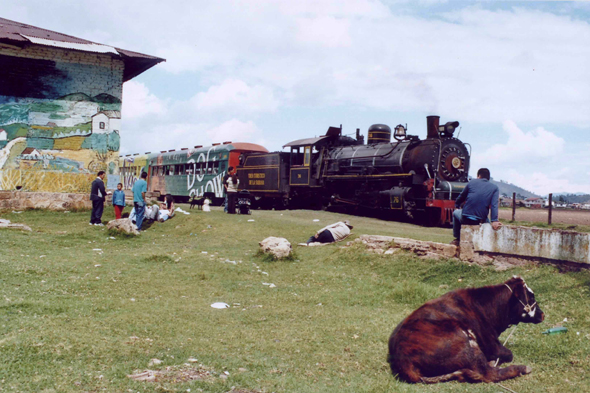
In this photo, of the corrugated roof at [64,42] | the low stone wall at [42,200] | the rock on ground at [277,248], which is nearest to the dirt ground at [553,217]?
the rock on ground at [277,248]

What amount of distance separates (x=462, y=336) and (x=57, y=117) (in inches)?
645

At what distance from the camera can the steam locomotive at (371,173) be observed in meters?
15.9

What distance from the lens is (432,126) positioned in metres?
17.0

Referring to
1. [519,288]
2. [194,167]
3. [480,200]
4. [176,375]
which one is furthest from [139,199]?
[194,167]

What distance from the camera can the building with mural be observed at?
52.5 feet

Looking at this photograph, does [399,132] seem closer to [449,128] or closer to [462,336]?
[449,128]

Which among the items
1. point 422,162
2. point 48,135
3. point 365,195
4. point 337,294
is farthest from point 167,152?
point 337,294

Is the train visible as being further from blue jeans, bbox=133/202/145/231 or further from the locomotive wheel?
blue jeans, bbox=133/202/145/231

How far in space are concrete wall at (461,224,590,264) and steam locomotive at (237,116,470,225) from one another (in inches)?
306

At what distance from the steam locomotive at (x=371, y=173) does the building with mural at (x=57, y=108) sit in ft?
23.4

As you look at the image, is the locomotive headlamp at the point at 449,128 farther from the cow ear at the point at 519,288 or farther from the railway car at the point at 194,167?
the cow ear at the point at 519,288

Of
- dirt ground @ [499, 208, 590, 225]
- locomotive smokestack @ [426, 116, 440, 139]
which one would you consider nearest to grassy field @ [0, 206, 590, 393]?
locomotive smokestack @ [426, 116, 440, 139]

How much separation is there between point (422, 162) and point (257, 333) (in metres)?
12.0

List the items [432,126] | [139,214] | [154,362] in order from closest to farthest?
[154,362], [139,214], [432,126]
